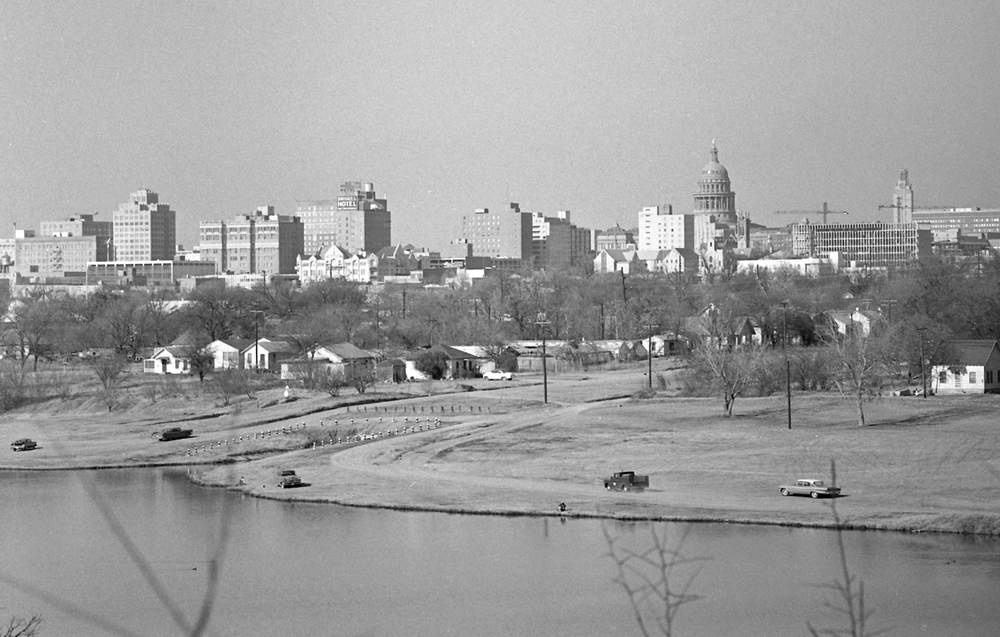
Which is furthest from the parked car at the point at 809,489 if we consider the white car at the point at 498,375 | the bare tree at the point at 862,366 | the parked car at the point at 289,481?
the white car at the point at 498,375

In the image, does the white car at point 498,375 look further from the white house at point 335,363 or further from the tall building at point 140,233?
the tall building at point 140,233

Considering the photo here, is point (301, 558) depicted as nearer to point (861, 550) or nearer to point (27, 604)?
point (27, 604)

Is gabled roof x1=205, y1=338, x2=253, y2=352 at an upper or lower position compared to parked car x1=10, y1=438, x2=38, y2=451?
upper

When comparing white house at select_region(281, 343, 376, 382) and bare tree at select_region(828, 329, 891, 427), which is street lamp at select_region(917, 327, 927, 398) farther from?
white house at select_region(281, 343, 376, 382)

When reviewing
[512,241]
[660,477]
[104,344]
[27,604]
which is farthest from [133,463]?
[512,241]

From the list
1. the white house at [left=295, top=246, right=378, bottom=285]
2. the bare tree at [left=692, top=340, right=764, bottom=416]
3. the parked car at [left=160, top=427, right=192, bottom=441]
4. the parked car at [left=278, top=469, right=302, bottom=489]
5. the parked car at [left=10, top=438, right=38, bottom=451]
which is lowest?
the parked car at [left=278, top=469, right=302, bottom=489]

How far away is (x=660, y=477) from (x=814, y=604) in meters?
7.86

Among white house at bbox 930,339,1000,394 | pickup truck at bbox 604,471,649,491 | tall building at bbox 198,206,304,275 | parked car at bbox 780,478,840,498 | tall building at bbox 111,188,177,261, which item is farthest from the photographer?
tall building at bbox 111,188,177,261

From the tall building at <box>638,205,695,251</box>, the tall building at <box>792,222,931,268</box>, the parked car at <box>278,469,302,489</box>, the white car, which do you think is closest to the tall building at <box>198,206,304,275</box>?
the tall building at <box>638,205,695,251</box>

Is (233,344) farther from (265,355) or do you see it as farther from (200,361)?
(200,361)

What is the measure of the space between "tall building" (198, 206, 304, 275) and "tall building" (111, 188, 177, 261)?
5026 mm

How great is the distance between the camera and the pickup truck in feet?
74.2

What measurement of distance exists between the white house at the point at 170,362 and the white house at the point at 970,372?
22.3 metres

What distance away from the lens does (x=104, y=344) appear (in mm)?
56688
